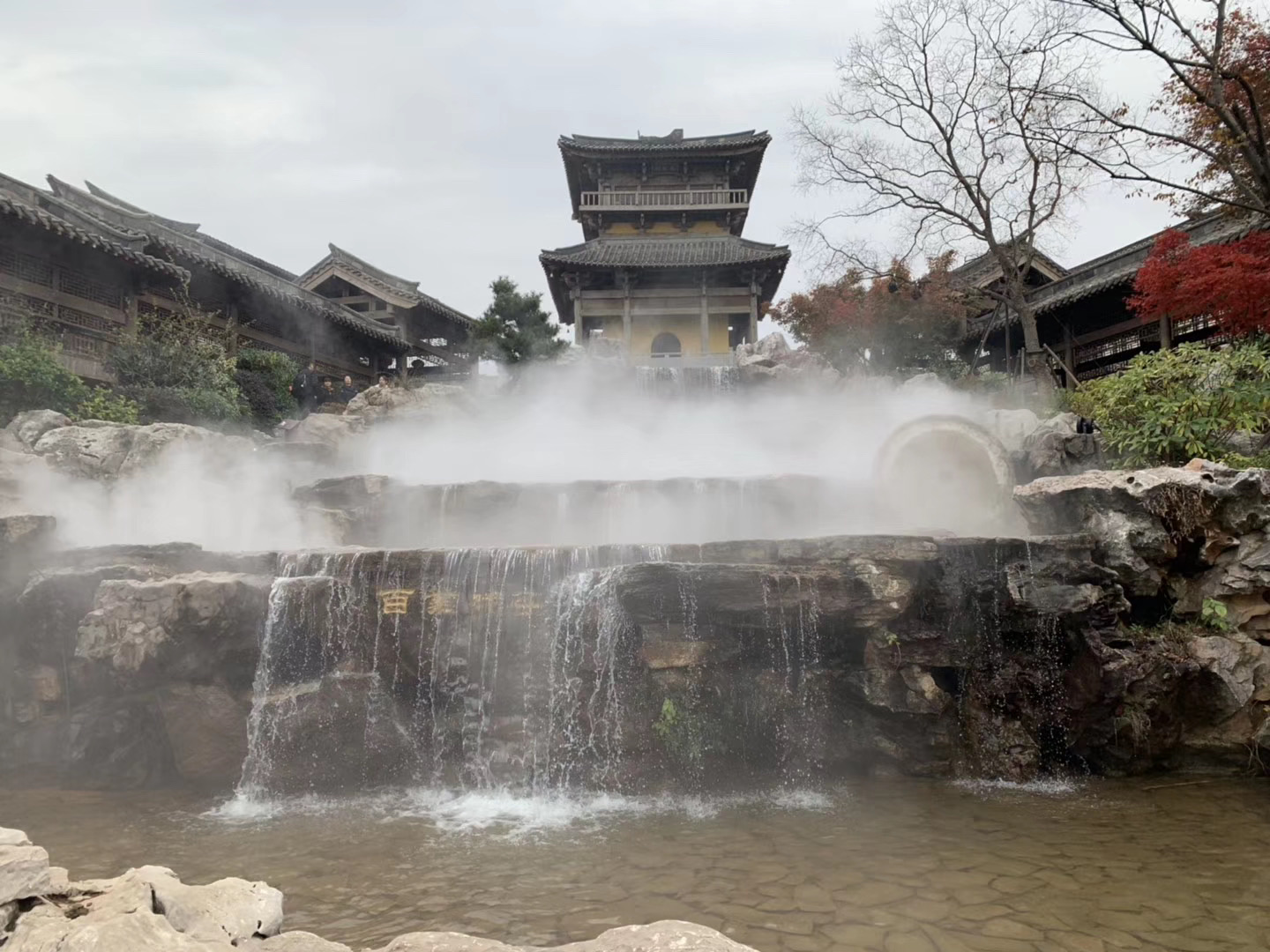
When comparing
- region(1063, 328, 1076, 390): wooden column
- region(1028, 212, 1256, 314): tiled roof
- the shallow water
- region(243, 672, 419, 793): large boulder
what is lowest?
the shallow water

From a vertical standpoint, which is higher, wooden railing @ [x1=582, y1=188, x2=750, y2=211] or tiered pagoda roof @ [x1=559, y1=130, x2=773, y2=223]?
tiered pagoda roof @ [x1=559, y1=130, x2=773, y2=223]

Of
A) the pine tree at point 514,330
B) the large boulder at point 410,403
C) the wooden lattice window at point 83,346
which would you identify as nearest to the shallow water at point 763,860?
the wooden lattice window at point 83,346

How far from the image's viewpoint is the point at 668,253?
27531 millimetres

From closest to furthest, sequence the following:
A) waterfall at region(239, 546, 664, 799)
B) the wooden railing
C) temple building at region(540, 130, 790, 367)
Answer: waterfall at region(239, 546, 664, 799), temple building at region(540, 130, 790, 367), the wooden railing

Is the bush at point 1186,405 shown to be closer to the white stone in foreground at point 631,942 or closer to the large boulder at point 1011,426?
the large boulder at point 1011,426

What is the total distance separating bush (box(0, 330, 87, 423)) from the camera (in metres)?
11.3

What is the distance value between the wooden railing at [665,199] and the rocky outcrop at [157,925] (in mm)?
28076

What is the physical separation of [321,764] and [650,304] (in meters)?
21.9

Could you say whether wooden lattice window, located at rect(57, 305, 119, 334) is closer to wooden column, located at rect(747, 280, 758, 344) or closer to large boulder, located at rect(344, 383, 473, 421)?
large boulder, located at rect(344, 383, 473, 421)

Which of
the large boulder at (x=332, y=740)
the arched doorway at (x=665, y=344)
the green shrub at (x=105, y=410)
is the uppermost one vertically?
the arched doorway at (x=665, y=344)

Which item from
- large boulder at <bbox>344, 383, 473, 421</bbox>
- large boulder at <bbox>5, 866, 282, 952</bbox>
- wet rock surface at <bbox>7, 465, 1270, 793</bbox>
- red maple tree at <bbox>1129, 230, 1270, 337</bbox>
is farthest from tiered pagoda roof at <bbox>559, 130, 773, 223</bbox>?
large boulder at <bbox>5, 866, 282, 952</bbox>

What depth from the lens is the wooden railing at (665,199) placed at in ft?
94.1

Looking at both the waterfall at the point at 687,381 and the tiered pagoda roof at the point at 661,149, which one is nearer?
the waterfall at the point at 687,381

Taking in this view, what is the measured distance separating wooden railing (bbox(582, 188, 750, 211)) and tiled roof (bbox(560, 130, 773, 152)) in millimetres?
1513
